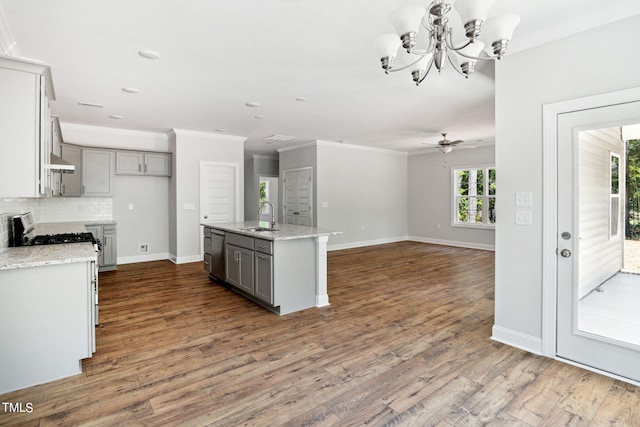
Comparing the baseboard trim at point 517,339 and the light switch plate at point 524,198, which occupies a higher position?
the light switch plate at point 524,198

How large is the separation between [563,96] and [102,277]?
6280mm

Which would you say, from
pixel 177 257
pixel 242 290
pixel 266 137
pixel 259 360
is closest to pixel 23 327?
pixel 259 360

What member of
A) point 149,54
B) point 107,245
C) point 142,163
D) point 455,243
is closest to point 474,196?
point 455,243

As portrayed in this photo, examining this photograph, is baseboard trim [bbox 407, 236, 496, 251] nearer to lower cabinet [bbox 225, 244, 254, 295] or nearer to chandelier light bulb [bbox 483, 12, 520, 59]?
lower cabinet [bbox 225, 244, 254, 295]

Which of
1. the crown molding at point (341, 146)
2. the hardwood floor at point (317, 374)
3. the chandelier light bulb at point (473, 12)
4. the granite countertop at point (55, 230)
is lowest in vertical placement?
the hardwood floor at point (317, 374)

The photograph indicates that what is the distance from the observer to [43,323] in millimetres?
2289

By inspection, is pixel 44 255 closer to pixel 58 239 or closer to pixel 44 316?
pixel 44 316

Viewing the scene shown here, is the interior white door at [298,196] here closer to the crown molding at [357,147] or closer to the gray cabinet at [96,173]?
the crown molding at [357,147]

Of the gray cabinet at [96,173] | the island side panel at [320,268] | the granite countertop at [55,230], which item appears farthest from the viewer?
the gray cabinet at [96,173]

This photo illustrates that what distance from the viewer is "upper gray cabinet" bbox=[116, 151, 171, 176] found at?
5.99m

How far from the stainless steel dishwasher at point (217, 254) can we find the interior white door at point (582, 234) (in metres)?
3.83

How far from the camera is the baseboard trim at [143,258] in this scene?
248 inches

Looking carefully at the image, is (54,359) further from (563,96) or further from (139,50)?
(563,96)

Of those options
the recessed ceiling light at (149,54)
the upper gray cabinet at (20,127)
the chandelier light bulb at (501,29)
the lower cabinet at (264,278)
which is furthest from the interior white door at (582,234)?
the upper gray cabinet at (20,127)
